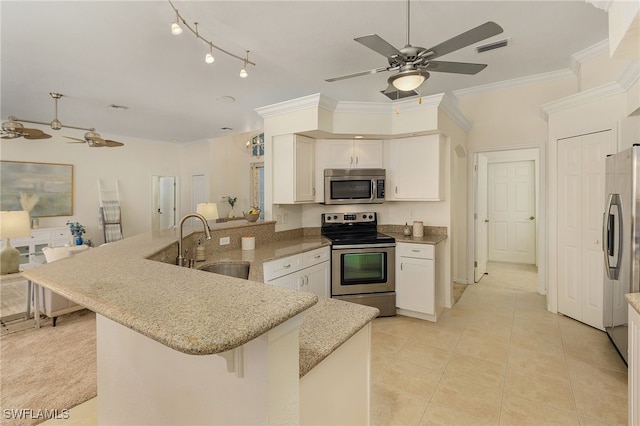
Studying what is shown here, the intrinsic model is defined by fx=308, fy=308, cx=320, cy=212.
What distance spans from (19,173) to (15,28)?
4.41m

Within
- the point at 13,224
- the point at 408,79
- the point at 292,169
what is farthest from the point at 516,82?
the point at 13,224

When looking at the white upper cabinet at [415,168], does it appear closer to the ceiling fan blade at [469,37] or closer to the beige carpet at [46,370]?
the ceiling fan blade at [469,37]

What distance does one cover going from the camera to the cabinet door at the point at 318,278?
311 centimetres

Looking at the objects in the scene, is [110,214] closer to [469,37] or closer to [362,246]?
[362,246]

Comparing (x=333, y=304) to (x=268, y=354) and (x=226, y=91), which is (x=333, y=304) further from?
(x=226, y=91)

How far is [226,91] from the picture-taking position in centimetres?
445

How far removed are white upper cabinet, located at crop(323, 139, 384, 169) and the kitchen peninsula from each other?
2.47 metres

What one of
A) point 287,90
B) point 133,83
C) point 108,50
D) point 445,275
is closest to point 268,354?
point 445,275

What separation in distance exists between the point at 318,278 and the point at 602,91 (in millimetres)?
3399

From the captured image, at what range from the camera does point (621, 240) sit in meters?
2.45

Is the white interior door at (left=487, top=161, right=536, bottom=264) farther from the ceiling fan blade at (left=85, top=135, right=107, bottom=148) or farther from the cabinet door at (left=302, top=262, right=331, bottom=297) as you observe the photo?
the ceiling fan blade at (left=85, top=135, right=107, bottom=148)

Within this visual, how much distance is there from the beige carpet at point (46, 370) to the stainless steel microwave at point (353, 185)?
2.74m

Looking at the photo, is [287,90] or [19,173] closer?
[287,90]

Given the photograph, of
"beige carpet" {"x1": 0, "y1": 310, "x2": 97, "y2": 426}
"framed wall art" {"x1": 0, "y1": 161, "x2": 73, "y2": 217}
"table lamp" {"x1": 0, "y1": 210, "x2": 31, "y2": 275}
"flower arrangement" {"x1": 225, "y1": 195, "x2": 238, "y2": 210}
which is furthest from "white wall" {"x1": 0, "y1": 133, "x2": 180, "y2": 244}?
"beige carpet" {"x1": 0, "y1": 310, "x2": 97, "y2": 426}
